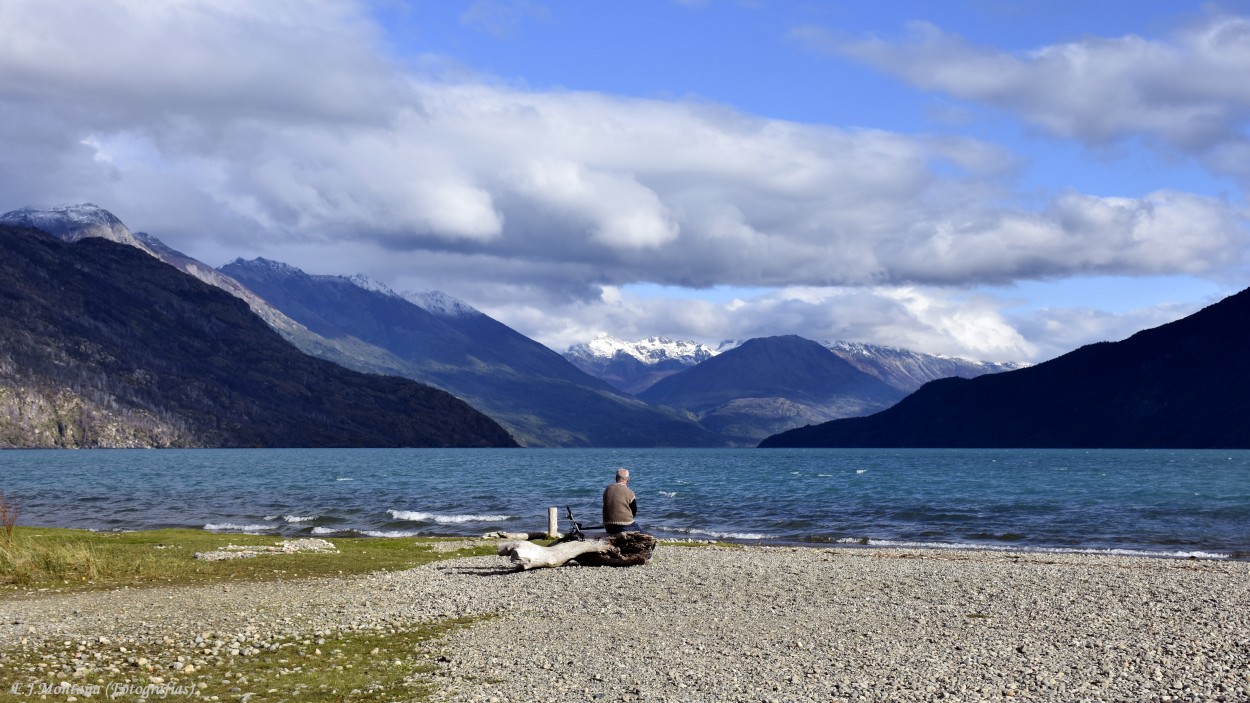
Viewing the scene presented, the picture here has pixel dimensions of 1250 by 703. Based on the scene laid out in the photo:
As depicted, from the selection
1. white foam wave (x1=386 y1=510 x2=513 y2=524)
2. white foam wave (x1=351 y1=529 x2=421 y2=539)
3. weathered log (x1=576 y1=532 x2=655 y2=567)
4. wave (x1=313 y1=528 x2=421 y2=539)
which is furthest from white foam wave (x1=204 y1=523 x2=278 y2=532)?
weathered log (x1=576 y1=532 x2=655 y2=567)

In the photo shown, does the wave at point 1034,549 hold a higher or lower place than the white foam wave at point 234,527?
lower

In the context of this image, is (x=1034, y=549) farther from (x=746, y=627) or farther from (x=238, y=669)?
(x=238, y=669)

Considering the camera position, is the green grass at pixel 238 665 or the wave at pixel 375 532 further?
the wave at pixel 375 532

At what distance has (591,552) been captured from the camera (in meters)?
36.8

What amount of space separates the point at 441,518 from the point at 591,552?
1371 inches

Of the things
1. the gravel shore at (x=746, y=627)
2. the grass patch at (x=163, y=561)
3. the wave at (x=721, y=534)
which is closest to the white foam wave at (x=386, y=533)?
the grass patch at (x=163, y=561)

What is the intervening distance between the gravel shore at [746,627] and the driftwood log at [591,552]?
66 centimetres

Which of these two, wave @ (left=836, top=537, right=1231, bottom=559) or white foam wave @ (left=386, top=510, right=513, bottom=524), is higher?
white foam wave @ (left=386, top=510, right=513, bottom=524)

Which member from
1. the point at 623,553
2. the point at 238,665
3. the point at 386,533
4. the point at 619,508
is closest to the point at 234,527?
the point at 386,533

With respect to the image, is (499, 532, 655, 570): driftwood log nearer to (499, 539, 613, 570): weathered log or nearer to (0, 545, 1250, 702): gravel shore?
(499, 539, 613, 570): weathered log

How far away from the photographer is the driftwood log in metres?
36.1

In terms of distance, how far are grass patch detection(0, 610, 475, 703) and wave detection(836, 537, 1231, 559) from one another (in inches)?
1460

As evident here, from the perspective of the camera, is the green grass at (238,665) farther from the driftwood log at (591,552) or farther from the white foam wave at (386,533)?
the white foam wave at (386,533)

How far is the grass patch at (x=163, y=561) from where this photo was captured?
108 ft
